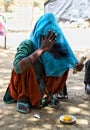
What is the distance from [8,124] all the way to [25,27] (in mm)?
11056

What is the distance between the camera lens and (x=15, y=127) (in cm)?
323

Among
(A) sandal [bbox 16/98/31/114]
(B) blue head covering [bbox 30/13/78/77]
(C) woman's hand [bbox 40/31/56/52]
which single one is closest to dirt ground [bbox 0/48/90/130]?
(A) sandal [bbox 16/98/31/114]

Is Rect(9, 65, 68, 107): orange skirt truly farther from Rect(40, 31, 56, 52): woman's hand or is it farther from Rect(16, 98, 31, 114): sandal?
Rect(40, 31, 56, 52): woman's hand

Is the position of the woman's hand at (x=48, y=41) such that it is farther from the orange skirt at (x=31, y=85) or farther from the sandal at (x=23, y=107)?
the sandal at (x=23, y=107)

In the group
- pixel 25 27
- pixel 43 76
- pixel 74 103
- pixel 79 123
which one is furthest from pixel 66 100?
pixel 25 27

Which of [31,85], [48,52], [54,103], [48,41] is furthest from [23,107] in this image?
[48,41]

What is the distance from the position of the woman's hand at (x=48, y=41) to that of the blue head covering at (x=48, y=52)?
0.15 m

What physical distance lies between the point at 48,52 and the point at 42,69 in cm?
22

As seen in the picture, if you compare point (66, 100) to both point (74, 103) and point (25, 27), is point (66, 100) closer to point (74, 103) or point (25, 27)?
point (74, 103)

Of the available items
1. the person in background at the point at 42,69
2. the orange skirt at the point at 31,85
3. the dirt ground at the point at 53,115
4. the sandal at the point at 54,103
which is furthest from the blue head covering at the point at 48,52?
the dirt ground at the point at 53,115

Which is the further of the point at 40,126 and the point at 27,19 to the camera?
the point at 27,19

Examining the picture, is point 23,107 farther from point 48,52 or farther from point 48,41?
point 48,41

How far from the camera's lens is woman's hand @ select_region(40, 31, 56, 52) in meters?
3.41

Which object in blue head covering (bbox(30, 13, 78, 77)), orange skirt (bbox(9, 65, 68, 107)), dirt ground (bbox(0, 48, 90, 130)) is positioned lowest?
dirt ground (bbox(0, 48, 90, 130))
